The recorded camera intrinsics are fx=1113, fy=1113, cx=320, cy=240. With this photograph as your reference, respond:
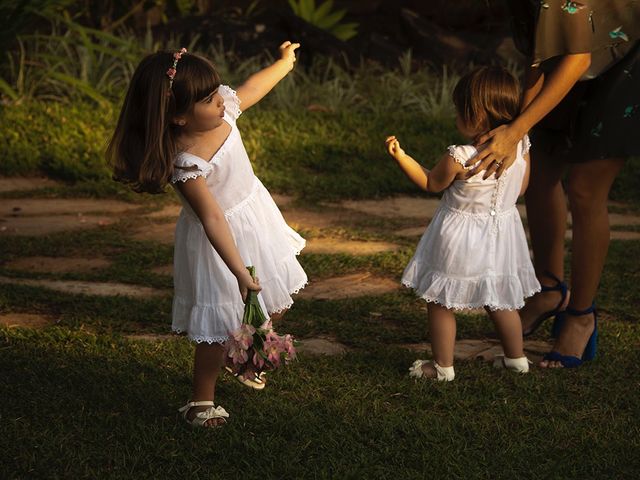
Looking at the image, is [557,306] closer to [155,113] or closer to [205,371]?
[205,371]

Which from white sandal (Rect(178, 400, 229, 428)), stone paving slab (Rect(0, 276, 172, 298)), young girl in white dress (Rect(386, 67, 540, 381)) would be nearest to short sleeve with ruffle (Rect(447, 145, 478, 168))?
young girl in white dress (Rect(386, 67, 540, 381))

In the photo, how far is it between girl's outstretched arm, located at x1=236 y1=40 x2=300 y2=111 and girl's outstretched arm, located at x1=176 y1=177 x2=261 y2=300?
1.48 ft

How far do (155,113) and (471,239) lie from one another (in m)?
1.12

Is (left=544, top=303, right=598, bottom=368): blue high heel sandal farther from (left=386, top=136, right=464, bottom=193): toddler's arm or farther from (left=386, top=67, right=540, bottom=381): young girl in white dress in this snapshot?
(left=386, top=136, right=464, bottom=193): toddler's arm

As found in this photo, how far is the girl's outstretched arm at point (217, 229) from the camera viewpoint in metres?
2.97

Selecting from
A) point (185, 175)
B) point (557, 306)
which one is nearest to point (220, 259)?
point (185, 175)

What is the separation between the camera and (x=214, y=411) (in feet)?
10.4

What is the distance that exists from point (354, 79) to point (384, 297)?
14.5ft

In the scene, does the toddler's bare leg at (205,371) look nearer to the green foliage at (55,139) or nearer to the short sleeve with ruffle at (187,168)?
the short sleeve with ruffle at (187,168)

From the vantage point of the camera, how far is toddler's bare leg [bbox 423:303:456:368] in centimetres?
353

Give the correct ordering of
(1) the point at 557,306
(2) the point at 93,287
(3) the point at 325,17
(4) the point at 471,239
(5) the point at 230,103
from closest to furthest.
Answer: (5) the point at 230,103
(4) the point at 471,239
(1) the point at 557,306
(2) the point at 93,287
(3) the point at 325,17

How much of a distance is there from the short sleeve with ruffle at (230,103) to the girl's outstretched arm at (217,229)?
29 centimetres

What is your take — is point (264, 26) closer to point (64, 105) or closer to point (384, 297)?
point (64, 105)

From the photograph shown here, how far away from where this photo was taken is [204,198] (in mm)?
2992
